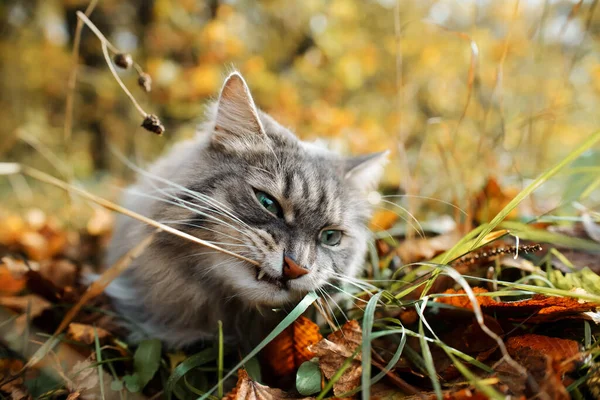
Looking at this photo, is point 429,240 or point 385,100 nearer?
point 429,240

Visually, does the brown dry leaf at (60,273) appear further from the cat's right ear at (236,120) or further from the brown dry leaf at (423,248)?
the brown dry leaf at (423,248)

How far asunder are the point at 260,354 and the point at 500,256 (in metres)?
0.91

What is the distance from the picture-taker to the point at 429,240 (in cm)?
196

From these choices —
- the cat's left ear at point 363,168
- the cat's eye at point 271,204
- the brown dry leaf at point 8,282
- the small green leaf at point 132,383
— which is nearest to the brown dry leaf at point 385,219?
the cat's left ear at point 363,168

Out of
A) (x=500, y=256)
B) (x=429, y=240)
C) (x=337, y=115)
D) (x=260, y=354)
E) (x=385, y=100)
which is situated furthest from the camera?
(x=385, y=100)

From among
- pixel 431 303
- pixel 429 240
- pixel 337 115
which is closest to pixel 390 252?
pixel 429 240

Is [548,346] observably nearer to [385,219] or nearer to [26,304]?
[385,219]

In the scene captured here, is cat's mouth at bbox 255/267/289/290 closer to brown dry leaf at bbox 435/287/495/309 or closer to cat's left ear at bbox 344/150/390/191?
brown dry leaf at bbox 435/287/495/309

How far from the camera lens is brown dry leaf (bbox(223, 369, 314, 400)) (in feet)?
3.66

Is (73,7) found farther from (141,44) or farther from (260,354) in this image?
(260,354)

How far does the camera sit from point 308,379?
116 centimetres

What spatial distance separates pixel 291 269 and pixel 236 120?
637mm

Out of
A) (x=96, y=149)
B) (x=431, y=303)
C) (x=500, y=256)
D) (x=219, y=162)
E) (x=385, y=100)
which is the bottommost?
(x=431, y=303)

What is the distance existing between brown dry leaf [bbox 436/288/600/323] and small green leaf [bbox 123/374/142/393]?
3.31ft
